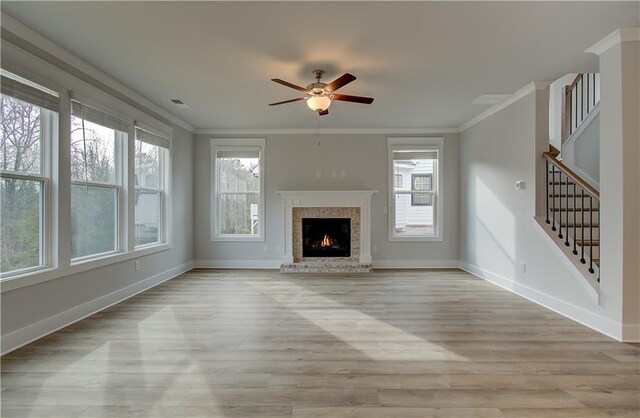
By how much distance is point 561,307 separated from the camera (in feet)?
11.7

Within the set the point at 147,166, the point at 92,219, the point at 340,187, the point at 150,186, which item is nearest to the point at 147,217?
the point at 150,186

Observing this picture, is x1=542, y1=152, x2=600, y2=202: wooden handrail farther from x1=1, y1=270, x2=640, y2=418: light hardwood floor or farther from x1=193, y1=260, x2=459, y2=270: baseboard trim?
x1=193, y1=260, x2=459, y2=270: baseboard trim

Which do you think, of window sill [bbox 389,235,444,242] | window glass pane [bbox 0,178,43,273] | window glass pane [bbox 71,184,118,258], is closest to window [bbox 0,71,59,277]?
window glass pane [bbox 0,178,43,273]

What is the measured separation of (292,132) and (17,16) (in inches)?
164

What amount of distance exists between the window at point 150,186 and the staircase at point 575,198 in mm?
5424

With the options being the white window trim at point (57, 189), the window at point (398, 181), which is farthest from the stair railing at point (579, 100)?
the white window trim at point (57, 189)

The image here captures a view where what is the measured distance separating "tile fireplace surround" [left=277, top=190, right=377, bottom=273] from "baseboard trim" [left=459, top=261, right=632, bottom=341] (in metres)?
2.14

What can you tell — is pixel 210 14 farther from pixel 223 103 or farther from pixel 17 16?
pixel 223 103

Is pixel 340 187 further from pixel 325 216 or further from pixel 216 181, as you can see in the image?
pixel 216 181

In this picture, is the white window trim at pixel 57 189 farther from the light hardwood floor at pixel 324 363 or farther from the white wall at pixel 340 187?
the white wall at pixel 340 187

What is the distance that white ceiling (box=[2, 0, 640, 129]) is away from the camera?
2500 millimetres

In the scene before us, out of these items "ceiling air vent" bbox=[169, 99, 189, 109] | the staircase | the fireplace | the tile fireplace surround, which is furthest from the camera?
the fireplace

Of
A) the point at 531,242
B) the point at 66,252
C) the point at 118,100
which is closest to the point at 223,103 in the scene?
the point at 118,100

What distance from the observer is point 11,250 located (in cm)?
280
